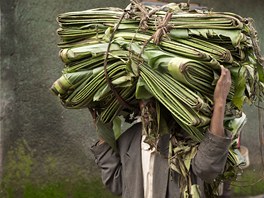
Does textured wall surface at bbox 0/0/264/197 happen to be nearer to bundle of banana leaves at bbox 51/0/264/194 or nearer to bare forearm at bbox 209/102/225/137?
bundle of banana leaves at bbox 51/0/264/194

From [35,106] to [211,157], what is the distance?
3.47 m

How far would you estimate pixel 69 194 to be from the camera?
6508mm

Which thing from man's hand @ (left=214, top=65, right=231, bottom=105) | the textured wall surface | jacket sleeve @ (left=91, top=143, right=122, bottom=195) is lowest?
the textured wall surface

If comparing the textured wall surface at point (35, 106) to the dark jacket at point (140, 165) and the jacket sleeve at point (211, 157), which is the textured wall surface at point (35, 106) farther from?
the jacket sleeve at point (211, 157)

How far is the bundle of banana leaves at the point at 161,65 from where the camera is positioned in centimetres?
298

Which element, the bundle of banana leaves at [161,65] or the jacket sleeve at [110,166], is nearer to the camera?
the bundle of banana leaves at [161,65]

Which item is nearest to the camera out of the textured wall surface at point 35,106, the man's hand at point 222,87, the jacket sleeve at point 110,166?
the man's hand at point 222,87

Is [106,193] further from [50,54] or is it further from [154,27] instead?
[154,27]

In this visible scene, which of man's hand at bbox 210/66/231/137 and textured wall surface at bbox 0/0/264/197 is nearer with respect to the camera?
man's hand at bbox 210/66/231/137

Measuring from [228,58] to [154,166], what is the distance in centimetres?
83

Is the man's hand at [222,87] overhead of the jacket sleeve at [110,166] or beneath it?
overhead

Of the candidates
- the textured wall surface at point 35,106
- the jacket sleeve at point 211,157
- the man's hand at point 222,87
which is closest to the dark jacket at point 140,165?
the jacket sleeve at point 211,157

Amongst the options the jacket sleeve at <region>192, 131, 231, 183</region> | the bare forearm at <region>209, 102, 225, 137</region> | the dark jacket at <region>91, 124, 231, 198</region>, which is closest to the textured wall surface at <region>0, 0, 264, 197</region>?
the dark jacket at <region>91, 124, 231, 198</region>

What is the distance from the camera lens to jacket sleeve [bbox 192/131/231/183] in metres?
3.04
